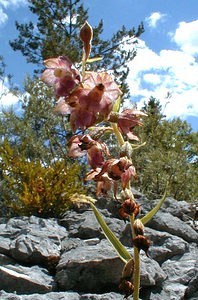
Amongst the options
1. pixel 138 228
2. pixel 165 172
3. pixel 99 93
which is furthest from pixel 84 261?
pixel 165 172

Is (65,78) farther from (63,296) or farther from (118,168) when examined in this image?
(63,296)

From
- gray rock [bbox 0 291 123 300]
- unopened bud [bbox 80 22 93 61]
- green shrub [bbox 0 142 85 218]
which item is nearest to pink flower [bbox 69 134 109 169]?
unopened bud [bbox 80 22 93 61]

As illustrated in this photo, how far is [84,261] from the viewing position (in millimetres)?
2801

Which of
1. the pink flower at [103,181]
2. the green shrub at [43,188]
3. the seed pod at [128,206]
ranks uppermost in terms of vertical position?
the green shrub at [43,188]

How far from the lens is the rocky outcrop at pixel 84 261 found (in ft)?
9.13

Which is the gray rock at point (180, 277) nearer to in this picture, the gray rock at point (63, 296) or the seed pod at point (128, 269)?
the gray rock at point (63, 296)

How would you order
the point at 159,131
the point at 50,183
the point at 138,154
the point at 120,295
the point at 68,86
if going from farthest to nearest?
the point at 159,131
the point at 138,154
the point at 50,183
the point at 120,295
the point at 68,86

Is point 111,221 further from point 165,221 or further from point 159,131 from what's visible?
point 159,131

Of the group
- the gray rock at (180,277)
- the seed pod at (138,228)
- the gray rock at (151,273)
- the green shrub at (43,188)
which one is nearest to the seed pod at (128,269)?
the seed pod at (138,228)

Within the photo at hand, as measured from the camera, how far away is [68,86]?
1171mm

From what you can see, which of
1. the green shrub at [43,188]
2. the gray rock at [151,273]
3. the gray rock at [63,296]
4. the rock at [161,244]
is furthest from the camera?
the green shrub at [43,188]

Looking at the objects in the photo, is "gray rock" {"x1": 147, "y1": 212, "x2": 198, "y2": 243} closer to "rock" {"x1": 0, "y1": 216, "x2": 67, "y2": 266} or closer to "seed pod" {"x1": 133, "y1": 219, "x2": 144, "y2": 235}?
"rock" {"x1": 0, "y1": 216, "x2": 67, "y2": 266}

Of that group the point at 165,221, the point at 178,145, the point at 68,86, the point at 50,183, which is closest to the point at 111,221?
the point at 165,221

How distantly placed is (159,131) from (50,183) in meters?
4.94
